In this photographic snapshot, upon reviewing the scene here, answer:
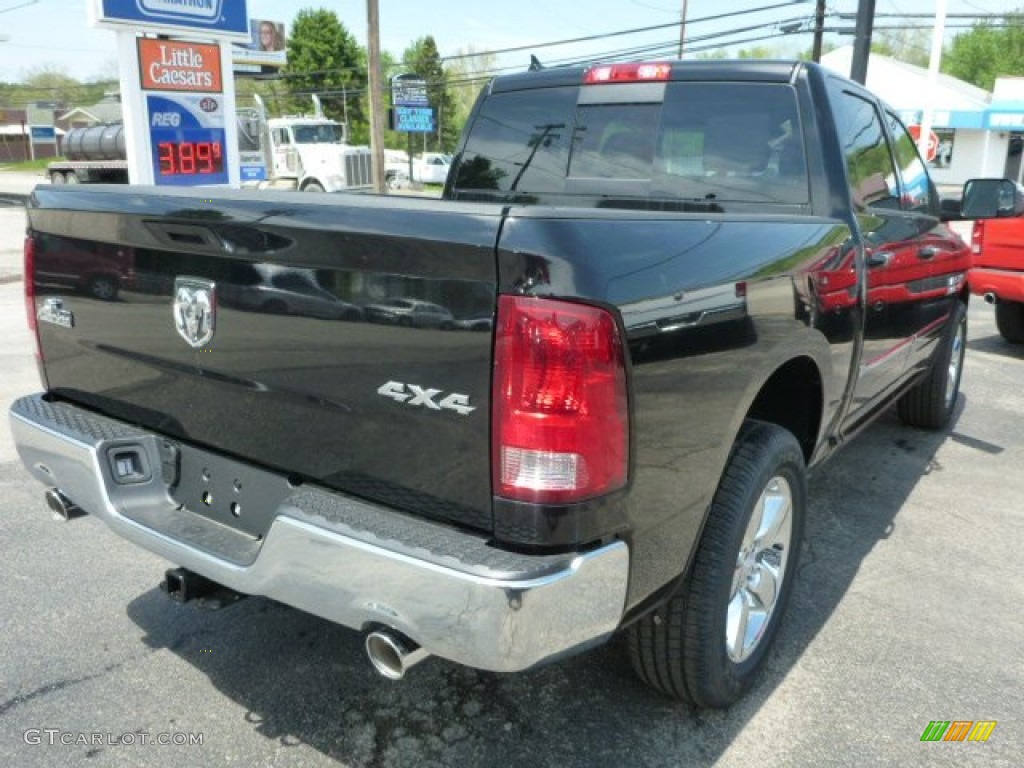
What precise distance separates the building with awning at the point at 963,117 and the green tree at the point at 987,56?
1917cm

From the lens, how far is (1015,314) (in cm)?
836

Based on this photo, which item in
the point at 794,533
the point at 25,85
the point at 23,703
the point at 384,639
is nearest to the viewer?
the point at 384,639

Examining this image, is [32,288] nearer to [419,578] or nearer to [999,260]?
[419,578]

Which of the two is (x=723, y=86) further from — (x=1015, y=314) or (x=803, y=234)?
(x=1015, y=314)

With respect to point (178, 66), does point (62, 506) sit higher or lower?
lower

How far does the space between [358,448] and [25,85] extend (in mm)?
122251

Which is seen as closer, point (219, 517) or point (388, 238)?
point (388, 238)

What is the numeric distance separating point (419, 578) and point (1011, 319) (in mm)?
8358

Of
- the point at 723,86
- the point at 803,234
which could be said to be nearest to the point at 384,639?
the point at 803,234

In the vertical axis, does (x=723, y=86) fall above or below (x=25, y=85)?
below

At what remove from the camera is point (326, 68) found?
6756 centimetres

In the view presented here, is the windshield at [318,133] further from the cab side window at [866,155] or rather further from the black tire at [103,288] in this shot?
the black tire at [103,288]

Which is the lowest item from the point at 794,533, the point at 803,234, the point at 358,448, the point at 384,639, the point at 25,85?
the point at 794,533

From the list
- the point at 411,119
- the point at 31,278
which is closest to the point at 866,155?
the point at 31,278
